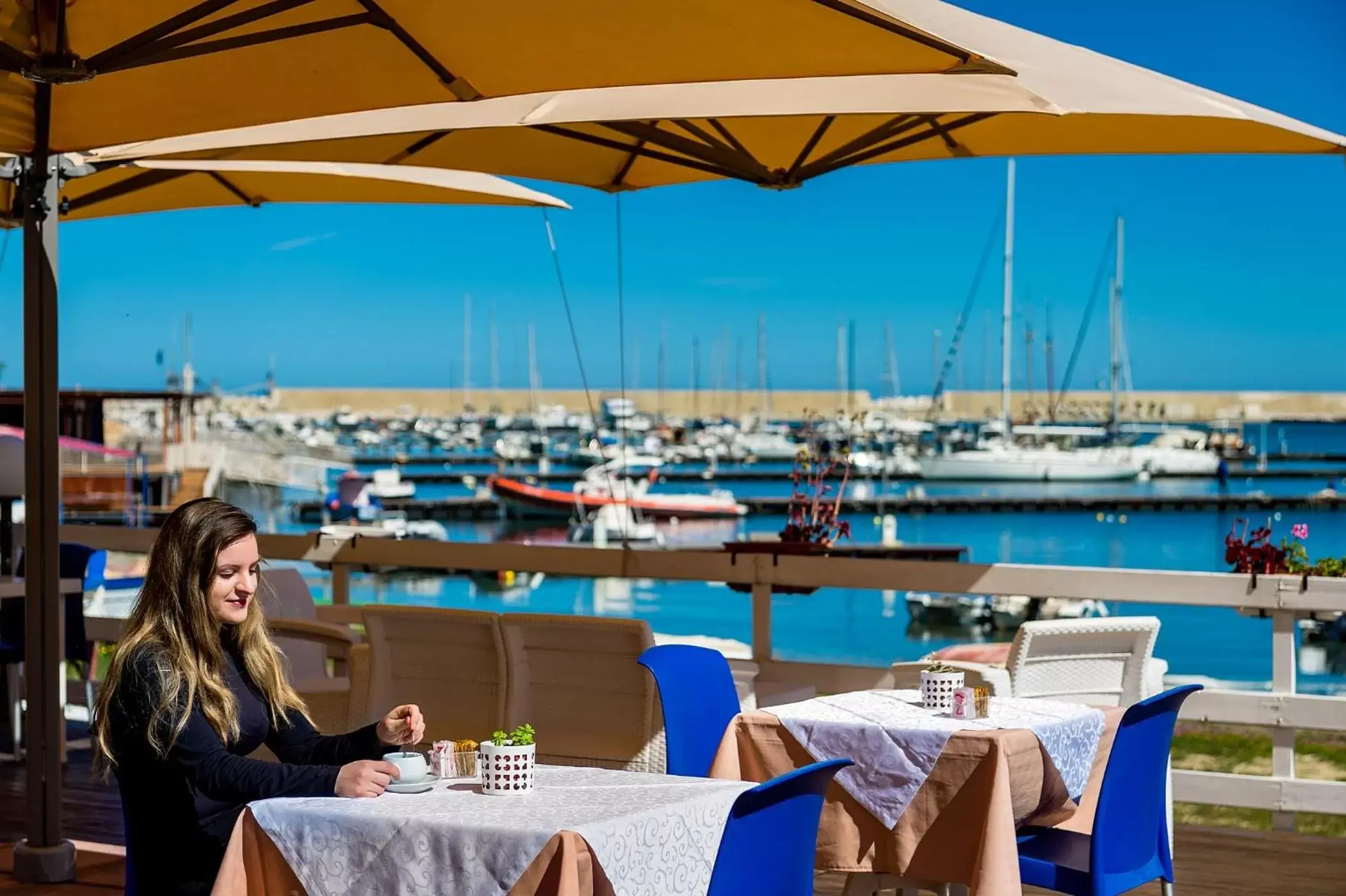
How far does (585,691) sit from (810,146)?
2.49 meters

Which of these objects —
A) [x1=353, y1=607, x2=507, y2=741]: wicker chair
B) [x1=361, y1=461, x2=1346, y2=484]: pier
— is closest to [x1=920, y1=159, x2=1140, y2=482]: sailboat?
[x1=361, y1=461, x2=1346, y2=484]: pier

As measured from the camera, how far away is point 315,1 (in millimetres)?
4164

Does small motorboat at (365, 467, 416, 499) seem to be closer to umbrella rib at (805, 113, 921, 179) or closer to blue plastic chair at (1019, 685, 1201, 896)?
umbrella rib at (805, 113, 921, 179)

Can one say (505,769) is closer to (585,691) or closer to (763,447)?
(585,691)

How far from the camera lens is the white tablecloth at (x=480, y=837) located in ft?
8.87

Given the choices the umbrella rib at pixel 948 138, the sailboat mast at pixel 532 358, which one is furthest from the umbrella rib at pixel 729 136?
the sailboat mast at pixel 532 358

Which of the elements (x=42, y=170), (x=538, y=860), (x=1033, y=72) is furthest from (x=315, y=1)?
(x=538, y=860)

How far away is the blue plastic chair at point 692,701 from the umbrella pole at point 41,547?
1836 mm

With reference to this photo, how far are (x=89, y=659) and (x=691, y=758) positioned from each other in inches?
155

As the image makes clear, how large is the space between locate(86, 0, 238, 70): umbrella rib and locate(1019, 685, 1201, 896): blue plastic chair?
2.76 m

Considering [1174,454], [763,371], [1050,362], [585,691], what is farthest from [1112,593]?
[763,371]

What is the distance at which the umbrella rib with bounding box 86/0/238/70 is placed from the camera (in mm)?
4070

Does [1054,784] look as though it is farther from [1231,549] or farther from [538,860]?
[1231,549]

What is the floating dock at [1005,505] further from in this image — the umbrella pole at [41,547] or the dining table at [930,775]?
the dining table at [930,775]
